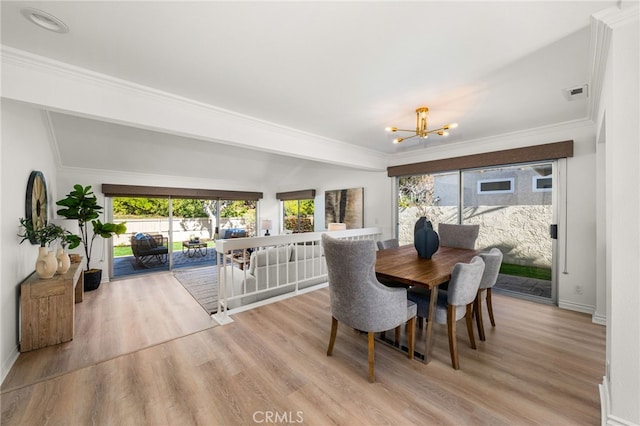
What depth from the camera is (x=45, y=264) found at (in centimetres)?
245

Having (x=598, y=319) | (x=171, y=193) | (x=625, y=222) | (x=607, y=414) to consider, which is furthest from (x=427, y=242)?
(x=171, y=193)

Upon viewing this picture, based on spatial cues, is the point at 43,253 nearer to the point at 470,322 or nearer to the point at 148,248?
the point at 148,248

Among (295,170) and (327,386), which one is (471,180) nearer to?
(327,386)

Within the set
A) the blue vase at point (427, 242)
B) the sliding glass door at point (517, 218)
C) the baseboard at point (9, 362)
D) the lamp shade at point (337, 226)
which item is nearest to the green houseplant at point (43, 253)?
the baseboard at point (9, 362)

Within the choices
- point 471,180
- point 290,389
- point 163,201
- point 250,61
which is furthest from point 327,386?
point 163,201

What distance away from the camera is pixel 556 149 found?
323cm

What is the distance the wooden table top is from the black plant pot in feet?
15.2

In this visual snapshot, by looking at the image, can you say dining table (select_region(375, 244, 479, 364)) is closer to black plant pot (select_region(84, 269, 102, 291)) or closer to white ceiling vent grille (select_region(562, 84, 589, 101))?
white ceiling vent grille (select_region(562, 84, 589, 101))

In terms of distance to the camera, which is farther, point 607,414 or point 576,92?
point 576,92

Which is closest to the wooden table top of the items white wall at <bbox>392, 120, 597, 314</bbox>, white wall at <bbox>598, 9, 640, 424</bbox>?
white wall at <bbox>598, 9, 640, 424</bbox>

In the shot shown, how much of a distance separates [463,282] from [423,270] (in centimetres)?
30

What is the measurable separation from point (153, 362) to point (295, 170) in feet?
18.2

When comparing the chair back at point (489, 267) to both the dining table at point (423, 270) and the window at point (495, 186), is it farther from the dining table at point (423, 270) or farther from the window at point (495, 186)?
the window at point (495, 186)

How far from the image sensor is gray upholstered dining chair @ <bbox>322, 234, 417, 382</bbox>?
72.6 inches
